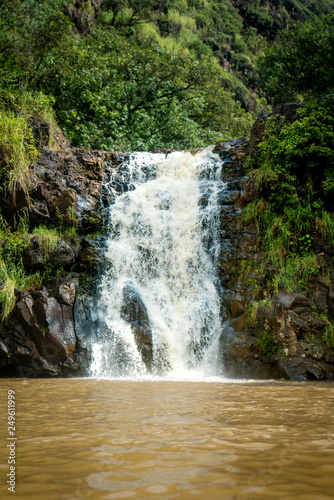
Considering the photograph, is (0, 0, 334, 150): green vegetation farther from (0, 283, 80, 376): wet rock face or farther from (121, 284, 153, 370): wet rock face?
(121, 284, 153, 370): wet rock face

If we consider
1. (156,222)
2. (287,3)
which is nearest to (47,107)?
(156,222)

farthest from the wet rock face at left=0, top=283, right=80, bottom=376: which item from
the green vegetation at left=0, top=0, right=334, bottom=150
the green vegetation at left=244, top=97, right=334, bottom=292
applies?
the green vegetation at left=0, top=0, right=334, bottom=150

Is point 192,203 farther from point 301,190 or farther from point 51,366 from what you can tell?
point 51,366

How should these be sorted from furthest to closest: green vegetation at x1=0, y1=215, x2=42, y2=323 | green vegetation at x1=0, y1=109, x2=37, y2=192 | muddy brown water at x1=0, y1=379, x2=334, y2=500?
green vegetation at x1=0, y1=109, x2=37, y2=192, green vegetation at x1=0, y1=215, x2=42, y2=323, muddy brown water at x1=0, y1=379, x2=334, y2=500

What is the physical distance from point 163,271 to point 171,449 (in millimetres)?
7005

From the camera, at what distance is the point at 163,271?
363 inches

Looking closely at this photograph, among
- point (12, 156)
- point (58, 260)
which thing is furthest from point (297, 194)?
point (12, 156)

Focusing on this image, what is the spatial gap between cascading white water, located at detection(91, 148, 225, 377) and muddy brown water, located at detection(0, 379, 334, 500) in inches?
147

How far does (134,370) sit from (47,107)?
26.3 feet

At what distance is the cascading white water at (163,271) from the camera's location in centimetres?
779

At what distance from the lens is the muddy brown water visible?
5.49 feet

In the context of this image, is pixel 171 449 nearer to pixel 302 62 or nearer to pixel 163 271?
pixel 163 271

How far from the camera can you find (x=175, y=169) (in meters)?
11.6

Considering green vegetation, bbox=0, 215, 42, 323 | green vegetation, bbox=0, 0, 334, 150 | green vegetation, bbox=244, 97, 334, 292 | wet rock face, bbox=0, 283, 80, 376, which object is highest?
green vegetation, bbox=0, 0, 334, 150
